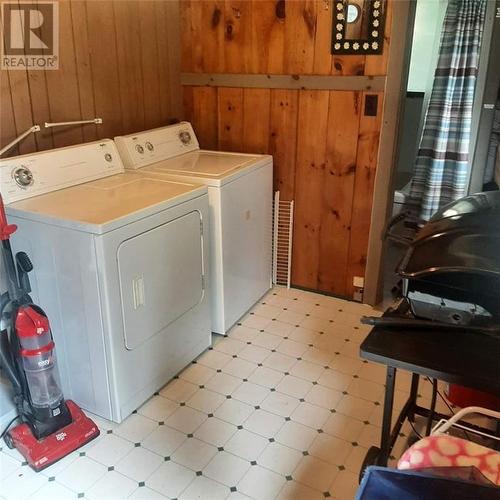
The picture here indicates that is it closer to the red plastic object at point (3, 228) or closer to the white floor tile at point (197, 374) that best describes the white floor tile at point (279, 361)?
the white floor tile at point (197, 374)

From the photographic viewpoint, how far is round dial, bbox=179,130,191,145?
3.17 metres

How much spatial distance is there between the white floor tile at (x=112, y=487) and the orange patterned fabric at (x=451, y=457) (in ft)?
3.70

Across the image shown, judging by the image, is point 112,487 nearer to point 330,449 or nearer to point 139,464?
point 139,464

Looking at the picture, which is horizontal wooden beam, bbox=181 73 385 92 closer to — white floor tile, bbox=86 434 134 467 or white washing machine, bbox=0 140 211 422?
white washing machine, bbox=0 140 211 422

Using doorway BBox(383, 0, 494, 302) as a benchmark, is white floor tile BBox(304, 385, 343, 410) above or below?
below

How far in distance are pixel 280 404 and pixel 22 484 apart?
1.10 meters

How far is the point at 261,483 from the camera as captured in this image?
1850 millimetres

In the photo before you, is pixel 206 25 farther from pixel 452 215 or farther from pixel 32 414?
pixel 32 414

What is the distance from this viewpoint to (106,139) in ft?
8.76

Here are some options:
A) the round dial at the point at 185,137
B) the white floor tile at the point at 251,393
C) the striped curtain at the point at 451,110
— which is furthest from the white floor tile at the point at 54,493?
the striped curtain at the point at 451,110

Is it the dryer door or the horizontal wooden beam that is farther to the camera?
the horizontal wooden beam

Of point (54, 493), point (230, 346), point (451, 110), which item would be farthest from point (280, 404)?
point (451, 110)

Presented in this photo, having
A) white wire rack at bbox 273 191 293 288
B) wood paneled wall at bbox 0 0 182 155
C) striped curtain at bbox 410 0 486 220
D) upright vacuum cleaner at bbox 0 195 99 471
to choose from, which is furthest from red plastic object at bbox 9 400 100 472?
striped curtain at bbox 410 0 486 220

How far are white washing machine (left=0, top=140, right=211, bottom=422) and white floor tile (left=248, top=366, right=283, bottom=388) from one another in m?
0.37
